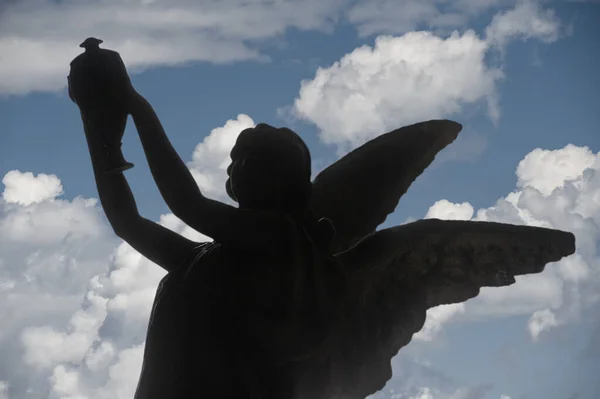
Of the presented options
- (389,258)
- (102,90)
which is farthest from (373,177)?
(102,90)

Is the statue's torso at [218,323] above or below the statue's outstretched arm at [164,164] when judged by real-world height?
below

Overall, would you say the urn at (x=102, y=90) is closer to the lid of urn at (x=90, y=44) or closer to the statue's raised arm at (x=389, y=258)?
the lid of urn at (x=90, y=44)

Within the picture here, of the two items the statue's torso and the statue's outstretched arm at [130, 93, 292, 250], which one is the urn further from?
the statue's torso

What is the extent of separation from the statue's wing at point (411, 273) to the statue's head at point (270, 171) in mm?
324

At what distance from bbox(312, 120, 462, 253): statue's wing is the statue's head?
33 centimetres

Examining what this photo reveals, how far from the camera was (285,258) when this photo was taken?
10.9 feet

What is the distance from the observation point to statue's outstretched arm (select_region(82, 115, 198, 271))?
3557 millimetres

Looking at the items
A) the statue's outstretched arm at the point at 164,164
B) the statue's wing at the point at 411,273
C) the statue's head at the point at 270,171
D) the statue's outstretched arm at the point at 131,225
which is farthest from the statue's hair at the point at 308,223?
the statue's outstretched arm at the point at 131,225

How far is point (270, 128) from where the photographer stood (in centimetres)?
352

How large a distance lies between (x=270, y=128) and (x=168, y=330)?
0.79m

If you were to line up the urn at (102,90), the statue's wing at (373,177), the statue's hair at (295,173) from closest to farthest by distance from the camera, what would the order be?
1. the urn at (102,90)
2. the statue's hair at (295,173)
3. the statue's wing at (373,177)

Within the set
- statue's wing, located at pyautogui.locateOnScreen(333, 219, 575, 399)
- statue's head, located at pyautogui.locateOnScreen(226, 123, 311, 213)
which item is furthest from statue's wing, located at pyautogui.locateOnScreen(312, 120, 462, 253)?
statue's head, located at pyautogui.locateOnScreen(226, 123, 311, 213)

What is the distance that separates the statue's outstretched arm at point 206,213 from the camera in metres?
3.28

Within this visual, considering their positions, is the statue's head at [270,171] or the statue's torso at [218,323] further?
the statue's head at [270,171]
